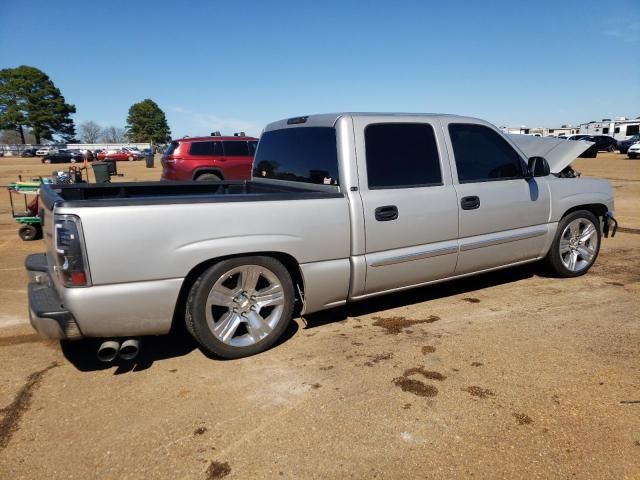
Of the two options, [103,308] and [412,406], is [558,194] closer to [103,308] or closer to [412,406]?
[412,406]

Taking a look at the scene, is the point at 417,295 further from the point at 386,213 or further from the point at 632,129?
Result: the point at 632,129

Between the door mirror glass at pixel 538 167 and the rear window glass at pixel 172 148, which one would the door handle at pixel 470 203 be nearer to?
the door mirror glass at pixel 538 167

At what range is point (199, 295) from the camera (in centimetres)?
313

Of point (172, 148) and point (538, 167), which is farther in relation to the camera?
point (172, 148)

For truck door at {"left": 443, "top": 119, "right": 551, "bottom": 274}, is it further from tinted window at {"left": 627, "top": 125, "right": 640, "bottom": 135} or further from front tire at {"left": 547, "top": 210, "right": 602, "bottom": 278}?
tinted window at {"left": 627, "top": 125, "right": 640, "bottom": 135}

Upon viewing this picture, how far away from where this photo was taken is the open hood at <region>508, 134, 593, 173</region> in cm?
512

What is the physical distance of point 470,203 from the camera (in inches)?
164

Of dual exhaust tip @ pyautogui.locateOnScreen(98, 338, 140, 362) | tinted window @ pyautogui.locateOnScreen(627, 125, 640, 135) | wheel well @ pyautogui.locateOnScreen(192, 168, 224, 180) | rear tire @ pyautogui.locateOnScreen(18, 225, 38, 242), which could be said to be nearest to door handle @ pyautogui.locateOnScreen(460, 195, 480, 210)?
dual exhaust tip @ pyautogui.locateOnScreen(98, 338, 140, 362)

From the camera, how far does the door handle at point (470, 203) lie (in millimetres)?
4125

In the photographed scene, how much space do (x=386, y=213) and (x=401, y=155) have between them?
1.78ft

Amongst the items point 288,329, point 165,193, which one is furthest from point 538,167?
point 165,193

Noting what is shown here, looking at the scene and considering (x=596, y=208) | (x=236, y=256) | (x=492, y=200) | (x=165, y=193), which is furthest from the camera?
(x=596, y=208)

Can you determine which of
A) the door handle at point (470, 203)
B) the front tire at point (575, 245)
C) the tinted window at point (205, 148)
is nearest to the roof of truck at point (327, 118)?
the door handle at point (470, 203)

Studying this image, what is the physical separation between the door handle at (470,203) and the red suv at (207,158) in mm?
9139
